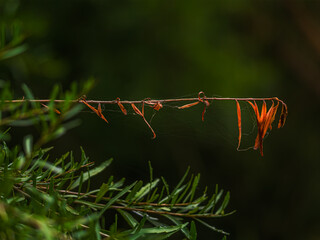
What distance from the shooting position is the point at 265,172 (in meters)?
1.88

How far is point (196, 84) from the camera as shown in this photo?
1.73m

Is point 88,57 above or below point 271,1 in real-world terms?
below

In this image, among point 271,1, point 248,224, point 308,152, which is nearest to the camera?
point 248,224

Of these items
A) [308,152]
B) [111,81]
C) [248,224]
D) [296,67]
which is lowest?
[248,224]

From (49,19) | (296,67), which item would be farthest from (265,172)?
(49,19)

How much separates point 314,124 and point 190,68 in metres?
0.63

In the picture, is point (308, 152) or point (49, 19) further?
point (308, 152)

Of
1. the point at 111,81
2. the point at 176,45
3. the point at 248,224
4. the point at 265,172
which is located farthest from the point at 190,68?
the point at 248,224

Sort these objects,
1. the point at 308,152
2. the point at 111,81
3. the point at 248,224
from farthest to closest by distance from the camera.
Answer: the point at 308,152 < the point at 248,224 < the point at 111,81

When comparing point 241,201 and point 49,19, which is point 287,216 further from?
point 49,19

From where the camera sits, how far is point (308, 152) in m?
1.94

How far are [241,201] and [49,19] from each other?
3.30 ft

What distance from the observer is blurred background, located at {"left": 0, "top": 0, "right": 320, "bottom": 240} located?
1.68m

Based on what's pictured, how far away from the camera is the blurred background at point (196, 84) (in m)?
1.68
